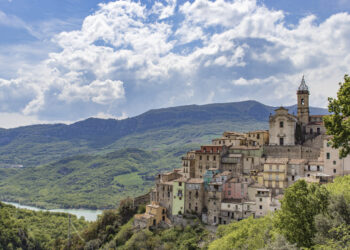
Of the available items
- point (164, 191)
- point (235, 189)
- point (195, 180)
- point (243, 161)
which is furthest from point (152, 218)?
point (243, 161)

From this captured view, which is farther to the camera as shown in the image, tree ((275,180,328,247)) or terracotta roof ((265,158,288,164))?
terracotta roof ((265,158,288,164))

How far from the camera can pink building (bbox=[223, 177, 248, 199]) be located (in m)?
59.0

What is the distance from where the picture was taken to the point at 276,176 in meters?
59.5

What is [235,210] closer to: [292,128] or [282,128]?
[282,128]

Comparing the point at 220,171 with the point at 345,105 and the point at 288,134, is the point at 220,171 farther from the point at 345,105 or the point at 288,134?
the point at 345,105

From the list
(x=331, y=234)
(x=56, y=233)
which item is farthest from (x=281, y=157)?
(x=56, y=233)

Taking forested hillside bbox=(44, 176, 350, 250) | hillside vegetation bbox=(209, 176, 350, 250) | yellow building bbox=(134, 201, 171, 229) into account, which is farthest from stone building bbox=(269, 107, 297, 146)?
hillside vegetation bbox=(209, 176, 350, 250)

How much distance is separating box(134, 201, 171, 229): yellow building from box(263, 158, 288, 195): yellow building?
19670mm

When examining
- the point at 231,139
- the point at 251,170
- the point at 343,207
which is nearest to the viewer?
the point at 343,207

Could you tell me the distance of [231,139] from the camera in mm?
74125

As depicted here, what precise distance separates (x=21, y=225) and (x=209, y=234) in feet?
231

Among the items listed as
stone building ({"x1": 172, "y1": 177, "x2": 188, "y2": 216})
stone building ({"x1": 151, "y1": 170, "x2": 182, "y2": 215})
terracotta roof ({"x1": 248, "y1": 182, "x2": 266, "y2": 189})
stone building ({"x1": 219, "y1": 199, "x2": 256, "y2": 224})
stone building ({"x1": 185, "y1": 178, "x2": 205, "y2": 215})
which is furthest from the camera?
stone building ({"x1": 151, "y1": 170, "x2": 182, "y2": 215})

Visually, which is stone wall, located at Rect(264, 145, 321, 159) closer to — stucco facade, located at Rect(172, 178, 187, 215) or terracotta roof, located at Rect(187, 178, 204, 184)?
terracotta roof, located at Rect(187, 178, 204, 184)

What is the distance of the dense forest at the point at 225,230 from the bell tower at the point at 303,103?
32217mm
